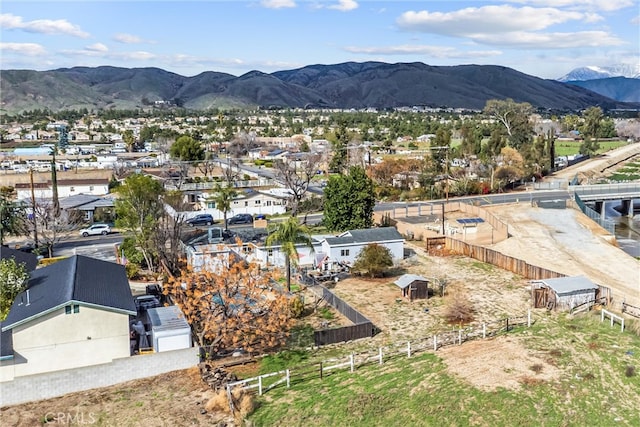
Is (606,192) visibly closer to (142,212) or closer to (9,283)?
(142,212)

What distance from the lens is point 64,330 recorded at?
23938mm

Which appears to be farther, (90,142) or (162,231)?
(90,142)

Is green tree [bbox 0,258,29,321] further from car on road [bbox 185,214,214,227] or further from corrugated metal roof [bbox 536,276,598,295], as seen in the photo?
car on road [bbox 185,214,214,227]

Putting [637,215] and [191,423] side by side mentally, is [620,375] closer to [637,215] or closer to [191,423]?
[191,423]

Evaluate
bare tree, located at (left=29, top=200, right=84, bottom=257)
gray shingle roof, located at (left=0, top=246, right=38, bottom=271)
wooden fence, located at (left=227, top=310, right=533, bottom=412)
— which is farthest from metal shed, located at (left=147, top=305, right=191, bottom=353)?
bare tree, located at (left=29, top=200, right=84, bottom=257)

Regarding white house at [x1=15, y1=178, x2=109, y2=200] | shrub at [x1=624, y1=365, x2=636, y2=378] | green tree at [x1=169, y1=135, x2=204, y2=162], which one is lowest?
shrub at [x1=624, y1=365, x2=636, y2=378]

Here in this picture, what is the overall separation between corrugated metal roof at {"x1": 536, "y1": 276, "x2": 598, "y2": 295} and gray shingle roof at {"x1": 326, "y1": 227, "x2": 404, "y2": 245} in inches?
530

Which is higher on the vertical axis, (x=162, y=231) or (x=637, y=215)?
(x=162, y=231)

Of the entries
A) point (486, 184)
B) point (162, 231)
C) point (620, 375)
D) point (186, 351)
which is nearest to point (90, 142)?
point (486, 184)

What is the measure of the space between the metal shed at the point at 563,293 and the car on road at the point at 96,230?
37.5 metres

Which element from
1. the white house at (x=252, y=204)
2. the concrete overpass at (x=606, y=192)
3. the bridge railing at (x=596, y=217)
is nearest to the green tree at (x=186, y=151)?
the white house at (x=252, y=204)

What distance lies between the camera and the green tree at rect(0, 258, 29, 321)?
91.5 feet

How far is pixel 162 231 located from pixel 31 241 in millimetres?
17293

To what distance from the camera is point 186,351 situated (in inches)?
992
